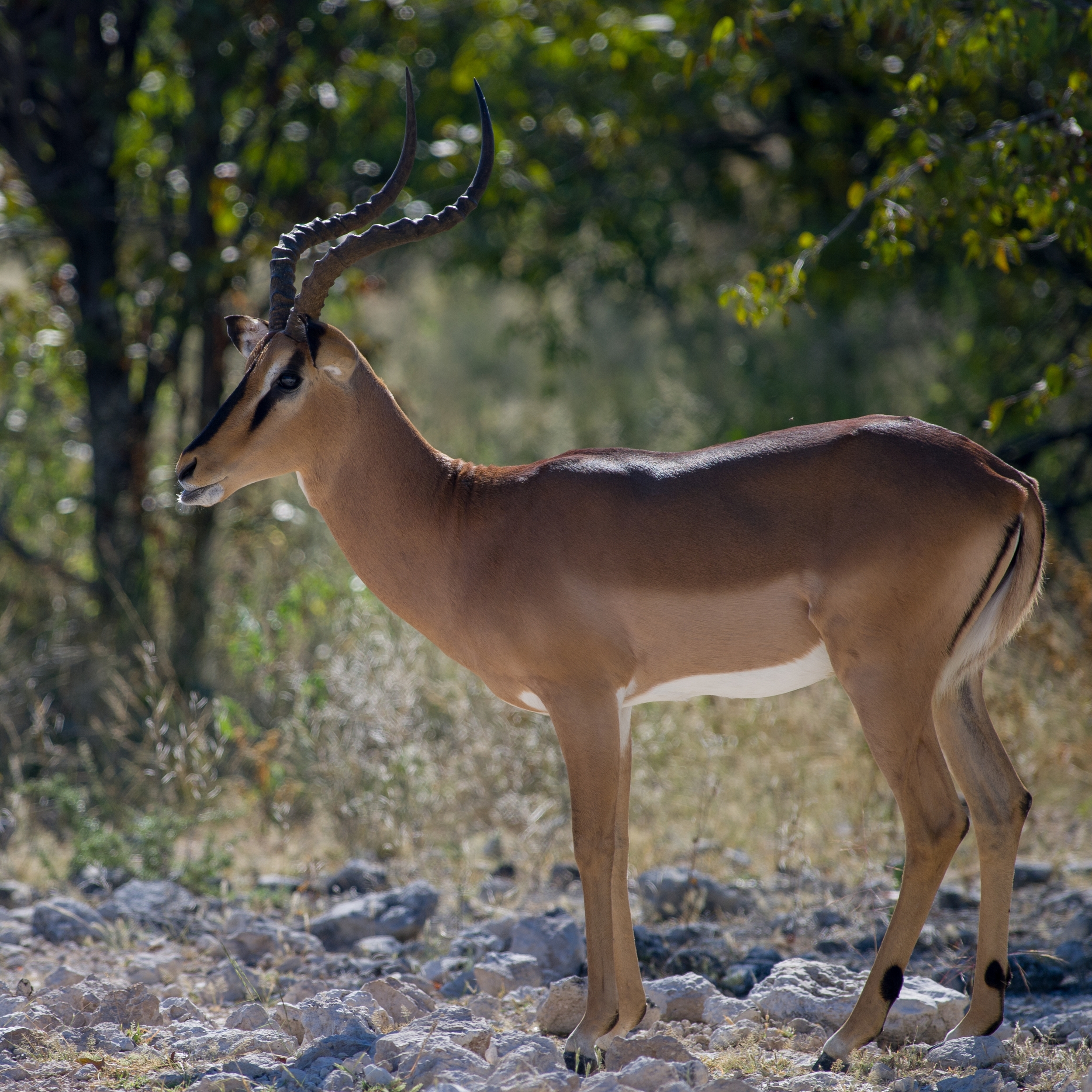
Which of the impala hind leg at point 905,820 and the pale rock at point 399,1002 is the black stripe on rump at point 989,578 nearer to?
the impala hind leg at point 905,820

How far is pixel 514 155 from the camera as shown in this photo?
952cm

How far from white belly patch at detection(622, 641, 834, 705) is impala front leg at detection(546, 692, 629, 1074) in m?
0.22

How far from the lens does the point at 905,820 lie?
4.14 meters

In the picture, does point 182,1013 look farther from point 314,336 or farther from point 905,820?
point 905,820

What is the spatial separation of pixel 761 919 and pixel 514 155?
20.1 ft

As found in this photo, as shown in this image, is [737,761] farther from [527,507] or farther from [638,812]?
[527,507]

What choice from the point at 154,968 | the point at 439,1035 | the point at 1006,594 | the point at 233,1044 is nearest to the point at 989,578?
the point at 1006,594

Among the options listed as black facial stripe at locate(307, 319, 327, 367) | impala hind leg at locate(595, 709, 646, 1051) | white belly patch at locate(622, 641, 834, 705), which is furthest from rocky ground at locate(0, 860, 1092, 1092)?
black facial stripe at locate(307, 319, 327, 367)

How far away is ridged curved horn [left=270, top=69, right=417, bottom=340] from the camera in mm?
4457

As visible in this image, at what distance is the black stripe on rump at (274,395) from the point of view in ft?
14.3

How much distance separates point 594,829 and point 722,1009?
925mm

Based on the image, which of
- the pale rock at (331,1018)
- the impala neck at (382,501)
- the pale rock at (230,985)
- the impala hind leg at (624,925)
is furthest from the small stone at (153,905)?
the impala hind leg at (624,925)

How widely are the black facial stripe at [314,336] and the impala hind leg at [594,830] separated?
147cm

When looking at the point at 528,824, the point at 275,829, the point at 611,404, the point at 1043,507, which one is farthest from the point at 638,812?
the point at 611,404
